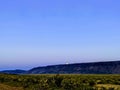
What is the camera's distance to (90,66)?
199750 mm

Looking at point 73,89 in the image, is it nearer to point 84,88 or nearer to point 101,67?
point 84,88

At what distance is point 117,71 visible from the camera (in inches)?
6427

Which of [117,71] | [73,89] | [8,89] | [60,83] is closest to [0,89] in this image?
[8,89]

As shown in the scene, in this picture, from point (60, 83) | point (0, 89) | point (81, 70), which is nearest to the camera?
point (0, 89)

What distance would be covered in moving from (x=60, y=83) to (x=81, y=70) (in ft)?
457

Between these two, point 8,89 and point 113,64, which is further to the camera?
point 113,64

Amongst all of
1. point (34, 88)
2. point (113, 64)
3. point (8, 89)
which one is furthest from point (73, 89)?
point (113, 64)

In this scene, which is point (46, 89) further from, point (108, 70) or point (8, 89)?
point (108, 70)

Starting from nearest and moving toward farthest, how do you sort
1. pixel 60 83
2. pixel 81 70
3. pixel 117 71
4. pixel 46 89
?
pixel 46 89, pixel 60 83, pixel 117 71, pixel 81 70

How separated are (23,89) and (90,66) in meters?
154

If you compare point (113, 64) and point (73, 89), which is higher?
point (113, 64)

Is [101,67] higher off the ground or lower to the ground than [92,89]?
higher

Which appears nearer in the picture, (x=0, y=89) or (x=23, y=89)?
(x=0, y=89)

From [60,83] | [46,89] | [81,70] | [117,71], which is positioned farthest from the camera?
[81,70]
